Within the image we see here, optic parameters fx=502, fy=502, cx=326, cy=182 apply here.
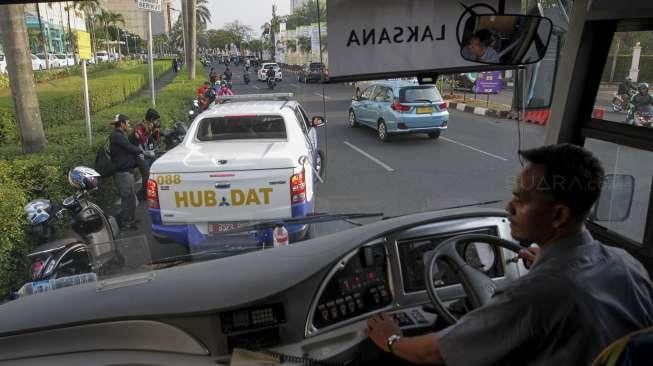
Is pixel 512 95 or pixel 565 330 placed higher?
pixel 512 95

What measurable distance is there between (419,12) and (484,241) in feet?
4.47

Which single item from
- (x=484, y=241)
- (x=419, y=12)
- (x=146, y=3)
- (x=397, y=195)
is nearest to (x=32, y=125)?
(x=146, y=3)

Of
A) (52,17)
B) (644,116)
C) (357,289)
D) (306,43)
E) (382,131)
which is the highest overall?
(52,17)

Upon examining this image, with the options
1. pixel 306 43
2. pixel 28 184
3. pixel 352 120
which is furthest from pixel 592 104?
pixel 28 184

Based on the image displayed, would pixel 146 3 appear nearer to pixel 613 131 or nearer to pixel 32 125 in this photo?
pixel 32 125

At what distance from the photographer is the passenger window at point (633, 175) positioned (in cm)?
289

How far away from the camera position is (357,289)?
249 centimetres

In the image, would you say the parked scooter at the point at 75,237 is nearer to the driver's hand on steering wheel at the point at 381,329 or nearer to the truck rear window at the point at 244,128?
the driver's hand on steering wheel at the point at 381,329

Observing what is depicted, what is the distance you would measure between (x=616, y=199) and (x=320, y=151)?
482cm

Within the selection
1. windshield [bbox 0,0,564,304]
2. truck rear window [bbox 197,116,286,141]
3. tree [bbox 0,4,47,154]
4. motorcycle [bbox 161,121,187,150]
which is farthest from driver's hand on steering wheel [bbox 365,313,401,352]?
tree [bbox 0,4,47,154]

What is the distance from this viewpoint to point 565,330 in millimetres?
1430

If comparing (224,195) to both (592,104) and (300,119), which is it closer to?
(300,119)

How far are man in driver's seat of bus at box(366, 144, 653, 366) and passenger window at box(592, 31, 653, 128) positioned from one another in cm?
162

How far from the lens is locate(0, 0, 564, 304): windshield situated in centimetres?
296
